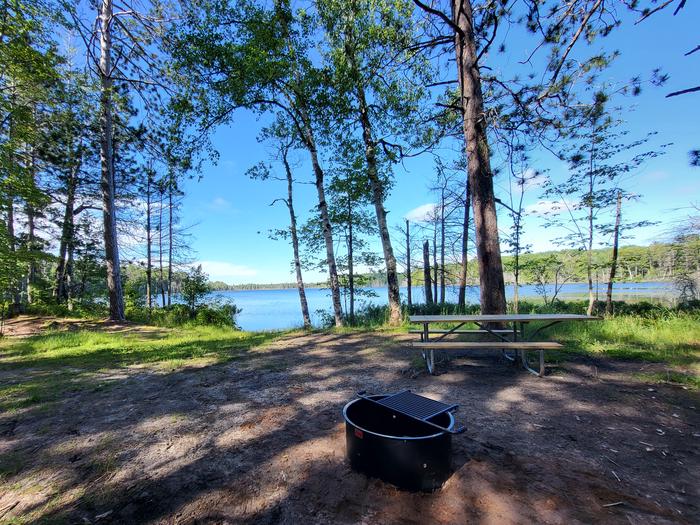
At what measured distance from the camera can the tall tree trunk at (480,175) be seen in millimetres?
5094

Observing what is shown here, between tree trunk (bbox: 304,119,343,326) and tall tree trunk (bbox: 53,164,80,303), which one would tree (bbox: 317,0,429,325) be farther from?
tall tree trunk (bbox: 53,164,80,303)

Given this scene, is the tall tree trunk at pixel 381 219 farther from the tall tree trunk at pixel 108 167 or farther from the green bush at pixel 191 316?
the tall tree trunk at pixel 108 167

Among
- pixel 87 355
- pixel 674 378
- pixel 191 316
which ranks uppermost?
pixel 191 316

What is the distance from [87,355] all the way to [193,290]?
704 centimetres

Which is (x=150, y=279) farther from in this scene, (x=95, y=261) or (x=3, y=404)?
(x=3, y=404)

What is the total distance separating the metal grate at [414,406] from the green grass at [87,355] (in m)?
3.50

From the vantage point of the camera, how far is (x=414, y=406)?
2.15 metres

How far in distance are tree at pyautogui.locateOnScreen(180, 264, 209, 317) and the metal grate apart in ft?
39.7

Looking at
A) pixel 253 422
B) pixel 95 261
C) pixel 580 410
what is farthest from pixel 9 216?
pixel 580 410

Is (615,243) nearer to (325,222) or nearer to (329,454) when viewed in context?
(325,222)

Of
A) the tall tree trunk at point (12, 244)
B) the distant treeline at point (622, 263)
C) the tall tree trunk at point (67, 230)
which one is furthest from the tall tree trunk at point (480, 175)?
the tall tree trunk at point (67, 230)

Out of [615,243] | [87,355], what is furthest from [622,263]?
[87,355]

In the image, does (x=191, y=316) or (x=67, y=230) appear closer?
(x=191, y=316)

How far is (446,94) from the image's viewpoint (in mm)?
6840
